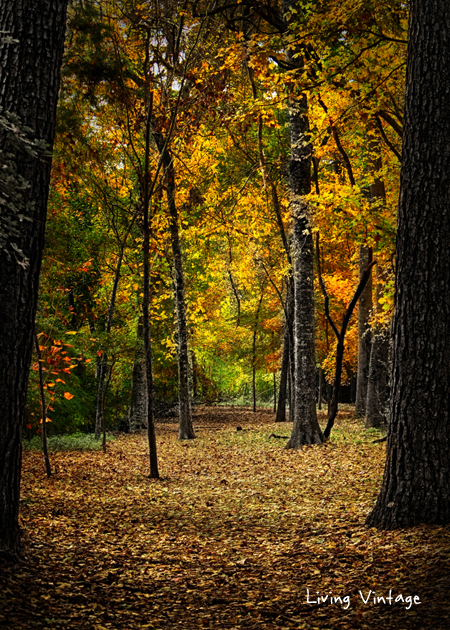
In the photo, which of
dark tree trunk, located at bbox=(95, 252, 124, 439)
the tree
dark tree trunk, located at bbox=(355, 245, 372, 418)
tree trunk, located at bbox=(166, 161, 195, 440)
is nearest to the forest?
the tree

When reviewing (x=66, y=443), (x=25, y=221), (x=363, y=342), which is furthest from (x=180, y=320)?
(x=25, y=221)

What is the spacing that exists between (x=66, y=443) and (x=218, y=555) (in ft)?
25.3

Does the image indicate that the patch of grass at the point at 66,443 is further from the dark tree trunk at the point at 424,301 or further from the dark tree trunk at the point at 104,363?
the dark tree trunk at the point at 424,301

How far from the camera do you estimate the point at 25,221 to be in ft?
13.3

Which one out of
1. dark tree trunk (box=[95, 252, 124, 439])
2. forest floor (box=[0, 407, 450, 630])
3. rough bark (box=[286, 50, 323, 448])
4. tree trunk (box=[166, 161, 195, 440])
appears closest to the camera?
forest floor (box=[0, 407, 450, 630])

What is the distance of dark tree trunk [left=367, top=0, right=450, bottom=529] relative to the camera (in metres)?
4.57

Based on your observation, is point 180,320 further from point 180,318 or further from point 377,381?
point 377,381

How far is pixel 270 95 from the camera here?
9773mm

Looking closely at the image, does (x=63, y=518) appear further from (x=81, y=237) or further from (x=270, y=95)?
(x=81, y=237)

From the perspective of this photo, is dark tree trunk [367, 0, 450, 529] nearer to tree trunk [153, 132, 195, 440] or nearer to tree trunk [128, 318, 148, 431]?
tree trunk [153, 132, 195, 440]

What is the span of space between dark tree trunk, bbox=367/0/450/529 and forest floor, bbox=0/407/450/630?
16.4 inches

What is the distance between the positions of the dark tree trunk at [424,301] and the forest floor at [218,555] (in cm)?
42

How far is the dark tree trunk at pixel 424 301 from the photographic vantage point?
457cm

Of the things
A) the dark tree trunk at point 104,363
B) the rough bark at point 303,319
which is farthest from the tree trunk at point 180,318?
the rough bark at point 303,319
